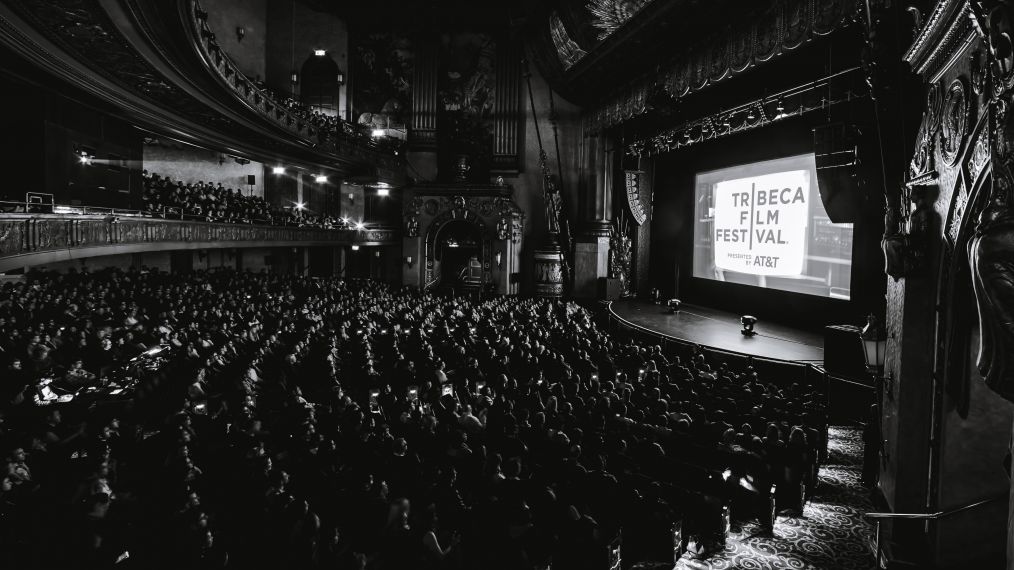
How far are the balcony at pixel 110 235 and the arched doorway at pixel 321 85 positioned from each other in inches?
294

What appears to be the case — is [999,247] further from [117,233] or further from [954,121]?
[117,233]

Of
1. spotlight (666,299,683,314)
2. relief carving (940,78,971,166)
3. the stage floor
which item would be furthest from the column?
relief carving (940,78,971,166)

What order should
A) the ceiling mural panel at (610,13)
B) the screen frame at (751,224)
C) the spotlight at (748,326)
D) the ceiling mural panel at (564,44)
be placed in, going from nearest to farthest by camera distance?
the spotlight at (748,326) → the screen frame at (751,224) → the ceiling mural panel at (610,13) → the ceiling mural panel at (564,44)

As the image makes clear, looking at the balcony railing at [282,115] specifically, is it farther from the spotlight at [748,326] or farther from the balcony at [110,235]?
the spotlight at [748,326]

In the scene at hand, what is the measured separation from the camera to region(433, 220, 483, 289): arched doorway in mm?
22781

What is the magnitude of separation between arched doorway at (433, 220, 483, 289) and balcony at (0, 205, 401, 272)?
5169mm

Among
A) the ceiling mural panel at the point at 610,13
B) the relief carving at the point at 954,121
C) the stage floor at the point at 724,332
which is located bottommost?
the stage floor at the point at 724,332

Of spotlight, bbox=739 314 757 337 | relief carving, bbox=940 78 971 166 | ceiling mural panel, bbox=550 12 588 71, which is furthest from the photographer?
ceiling mural panel, bbox=550 12 588 71

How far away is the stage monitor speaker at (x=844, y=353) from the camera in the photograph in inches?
289

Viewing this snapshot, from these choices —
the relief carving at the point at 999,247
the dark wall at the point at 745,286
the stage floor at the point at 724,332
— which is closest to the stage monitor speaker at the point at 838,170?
the dark wall at the point at 745,286

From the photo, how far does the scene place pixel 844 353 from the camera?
24.6 feet

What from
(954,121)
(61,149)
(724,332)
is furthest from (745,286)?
(61,149)

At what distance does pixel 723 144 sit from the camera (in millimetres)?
15141

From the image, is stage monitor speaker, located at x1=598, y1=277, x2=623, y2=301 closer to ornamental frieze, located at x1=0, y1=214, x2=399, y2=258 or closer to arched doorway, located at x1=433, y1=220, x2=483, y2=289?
arched doorway, located at x1=433, y1=220, x2=483, y2=289
